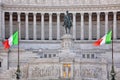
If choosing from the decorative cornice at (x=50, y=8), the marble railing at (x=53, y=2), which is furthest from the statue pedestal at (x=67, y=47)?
the marble railing at (x=53, y=2)

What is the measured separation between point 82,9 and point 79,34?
7.06m

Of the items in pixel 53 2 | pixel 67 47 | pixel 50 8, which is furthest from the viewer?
pixel 53 2

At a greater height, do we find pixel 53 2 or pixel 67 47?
pixel 53 2

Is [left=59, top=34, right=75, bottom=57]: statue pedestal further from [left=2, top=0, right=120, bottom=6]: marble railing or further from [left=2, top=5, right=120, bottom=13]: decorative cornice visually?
[left=2, top=0, right=120, bottom=6]: marble railing

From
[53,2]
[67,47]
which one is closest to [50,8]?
[53,2]

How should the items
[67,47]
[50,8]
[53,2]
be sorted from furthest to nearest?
[53,2], [50,8], [67,47]

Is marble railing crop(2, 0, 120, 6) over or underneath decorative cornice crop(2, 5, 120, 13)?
over

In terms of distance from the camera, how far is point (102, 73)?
11100cm

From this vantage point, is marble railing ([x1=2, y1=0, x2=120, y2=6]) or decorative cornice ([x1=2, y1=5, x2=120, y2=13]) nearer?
decorative cornice ([x1=2, y1=5, x2=120, y2=13])

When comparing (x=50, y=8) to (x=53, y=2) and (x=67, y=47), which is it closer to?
(x=53, y=2)

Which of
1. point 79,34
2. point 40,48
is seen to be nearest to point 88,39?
point 79,34

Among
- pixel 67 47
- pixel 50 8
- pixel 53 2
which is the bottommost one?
pixel 67 47

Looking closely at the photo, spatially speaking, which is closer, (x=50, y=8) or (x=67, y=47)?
(x=67, y=47)

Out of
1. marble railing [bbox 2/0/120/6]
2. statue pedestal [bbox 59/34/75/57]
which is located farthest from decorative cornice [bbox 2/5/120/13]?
statue pedestal [bbox 59/34/75/57]
